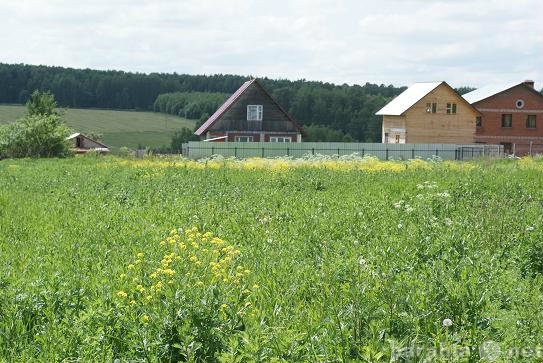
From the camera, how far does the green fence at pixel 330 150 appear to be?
44.0 m

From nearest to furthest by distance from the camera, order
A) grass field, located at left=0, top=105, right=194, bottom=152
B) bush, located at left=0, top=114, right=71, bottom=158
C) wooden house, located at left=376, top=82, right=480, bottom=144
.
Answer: bush, located at left=0, top=114, right=71, bottom=158 → wooden house, located at left=376, top=82, right=480, bottom=144 → grass field, located at left=0, top=105, right=194, bottom=152

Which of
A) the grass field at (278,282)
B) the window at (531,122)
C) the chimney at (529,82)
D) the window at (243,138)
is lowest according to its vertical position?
the grass field at (278,282)

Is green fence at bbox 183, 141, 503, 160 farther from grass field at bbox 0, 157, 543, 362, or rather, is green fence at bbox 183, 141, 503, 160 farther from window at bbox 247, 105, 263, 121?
grass field at bbox 0, 157, 543, 362

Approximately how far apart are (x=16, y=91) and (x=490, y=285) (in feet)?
436

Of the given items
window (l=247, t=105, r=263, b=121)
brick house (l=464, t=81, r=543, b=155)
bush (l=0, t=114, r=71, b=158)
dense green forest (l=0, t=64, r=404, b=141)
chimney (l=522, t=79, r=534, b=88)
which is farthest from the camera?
dense green forest (l=0, t=64, r=404, b=141)

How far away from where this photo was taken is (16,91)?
130m

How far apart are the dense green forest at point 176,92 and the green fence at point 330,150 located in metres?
46.7

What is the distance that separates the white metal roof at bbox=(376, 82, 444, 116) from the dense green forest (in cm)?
3702

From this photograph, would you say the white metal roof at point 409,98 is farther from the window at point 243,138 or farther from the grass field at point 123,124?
the grass field at point 123,124

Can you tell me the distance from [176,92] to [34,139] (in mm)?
100179

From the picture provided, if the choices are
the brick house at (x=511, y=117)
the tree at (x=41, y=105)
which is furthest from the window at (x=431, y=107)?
the tree at (x=41, y=105)

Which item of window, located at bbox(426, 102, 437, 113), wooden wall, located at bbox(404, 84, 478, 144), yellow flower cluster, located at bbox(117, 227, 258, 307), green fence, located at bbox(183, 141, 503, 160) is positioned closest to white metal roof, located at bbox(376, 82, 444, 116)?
wooden wall, located at bbox(404, 84, 478, 144)

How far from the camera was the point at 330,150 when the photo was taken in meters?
47.0

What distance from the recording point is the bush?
4184cm
